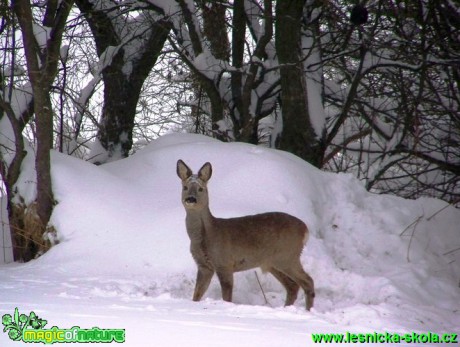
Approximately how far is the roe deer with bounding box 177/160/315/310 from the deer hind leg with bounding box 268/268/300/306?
1.8 inches

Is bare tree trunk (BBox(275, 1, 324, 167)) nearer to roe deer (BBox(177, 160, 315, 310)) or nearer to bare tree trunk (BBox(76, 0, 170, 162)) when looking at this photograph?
bare tree trunk (BBox(76, 0, 170, 162))

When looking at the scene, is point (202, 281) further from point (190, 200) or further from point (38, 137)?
point (38, 137)

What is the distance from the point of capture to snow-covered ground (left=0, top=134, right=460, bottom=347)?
5.79 metres

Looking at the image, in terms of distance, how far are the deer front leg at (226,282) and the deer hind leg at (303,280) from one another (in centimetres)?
62

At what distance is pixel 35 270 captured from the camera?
25.7 ft

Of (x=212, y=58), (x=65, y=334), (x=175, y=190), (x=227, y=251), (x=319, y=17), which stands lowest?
(x=65, y=334)

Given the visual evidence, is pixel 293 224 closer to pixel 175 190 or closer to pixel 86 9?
pixel 175 190

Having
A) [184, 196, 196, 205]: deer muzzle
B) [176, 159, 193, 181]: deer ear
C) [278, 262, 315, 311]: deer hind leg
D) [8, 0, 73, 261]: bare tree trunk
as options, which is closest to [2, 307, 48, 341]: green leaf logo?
[184, 196, 196, 205]: deer muzzle

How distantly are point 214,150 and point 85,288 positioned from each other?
332 centimetres

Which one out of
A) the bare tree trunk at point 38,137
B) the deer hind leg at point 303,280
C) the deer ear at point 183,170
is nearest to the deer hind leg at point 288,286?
the deer hind leg at point 303,280

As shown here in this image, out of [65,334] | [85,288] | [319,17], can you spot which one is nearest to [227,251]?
[85,288]
